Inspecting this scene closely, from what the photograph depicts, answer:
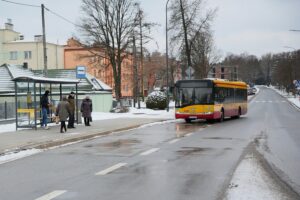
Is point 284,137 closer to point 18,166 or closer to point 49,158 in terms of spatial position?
point 49,158

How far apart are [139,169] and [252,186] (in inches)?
117

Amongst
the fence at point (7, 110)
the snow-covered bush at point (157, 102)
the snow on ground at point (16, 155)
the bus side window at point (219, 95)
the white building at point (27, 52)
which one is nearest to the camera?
the snow on ground at point (16, 155)

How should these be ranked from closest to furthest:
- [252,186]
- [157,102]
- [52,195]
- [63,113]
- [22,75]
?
[52,195] < [252,186] < [63,113] < [22,75] < [157,102]

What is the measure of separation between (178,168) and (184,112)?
63.2 feet

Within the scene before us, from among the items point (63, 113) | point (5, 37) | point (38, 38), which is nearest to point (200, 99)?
point (63, 113)

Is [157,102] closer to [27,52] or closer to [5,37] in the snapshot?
[27,52]

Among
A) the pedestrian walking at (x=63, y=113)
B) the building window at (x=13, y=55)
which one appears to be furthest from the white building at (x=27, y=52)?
the pedestrian walking at (x=63, y=113)

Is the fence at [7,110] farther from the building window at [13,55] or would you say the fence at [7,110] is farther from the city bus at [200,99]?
the building window at [13,55]

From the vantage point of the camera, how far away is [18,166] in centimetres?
1209

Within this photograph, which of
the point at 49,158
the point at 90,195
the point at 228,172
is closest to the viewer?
the point at 90,195

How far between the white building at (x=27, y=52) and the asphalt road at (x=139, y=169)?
7371 cm

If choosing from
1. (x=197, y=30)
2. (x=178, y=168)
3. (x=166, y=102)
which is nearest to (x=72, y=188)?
(x=178, y=168)

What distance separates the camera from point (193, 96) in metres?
30.4

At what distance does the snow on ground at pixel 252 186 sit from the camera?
7945 mm
